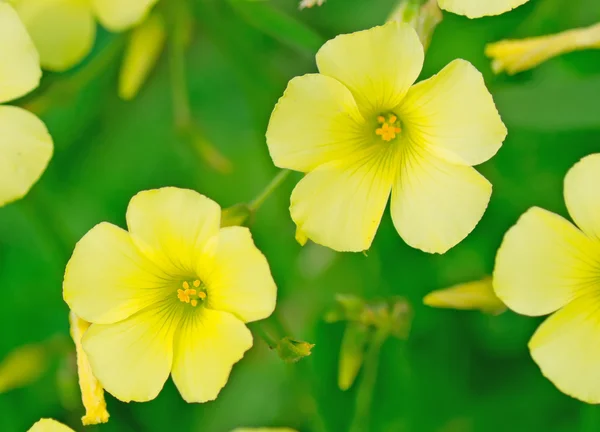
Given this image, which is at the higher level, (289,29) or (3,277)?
(289,29)

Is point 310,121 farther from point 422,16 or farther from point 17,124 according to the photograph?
point 17,124

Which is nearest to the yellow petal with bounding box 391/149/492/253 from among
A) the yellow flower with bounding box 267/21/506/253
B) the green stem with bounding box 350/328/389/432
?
the yellow flower with bounding box 267/21/506/253

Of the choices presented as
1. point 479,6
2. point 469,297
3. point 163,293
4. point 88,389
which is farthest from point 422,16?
point 88,389

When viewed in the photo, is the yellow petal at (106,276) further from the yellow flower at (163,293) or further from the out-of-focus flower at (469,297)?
the out-of-focus flower at (469,297)

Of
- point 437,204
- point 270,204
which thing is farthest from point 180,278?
point 270,204

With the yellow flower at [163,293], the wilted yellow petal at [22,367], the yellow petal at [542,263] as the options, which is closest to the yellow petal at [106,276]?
the yellow flower at [163,293]

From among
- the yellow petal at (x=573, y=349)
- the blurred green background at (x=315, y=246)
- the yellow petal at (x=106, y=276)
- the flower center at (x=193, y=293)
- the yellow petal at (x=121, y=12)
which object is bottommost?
the blurred green background at (x=315, y=246)

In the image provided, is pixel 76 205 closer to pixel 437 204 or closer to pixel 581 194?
pixel 437 204

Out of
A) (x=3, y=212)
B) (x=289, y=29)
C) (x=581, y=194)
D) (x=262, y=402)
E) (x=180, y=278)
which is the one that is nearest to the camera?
(x=581, y=194)

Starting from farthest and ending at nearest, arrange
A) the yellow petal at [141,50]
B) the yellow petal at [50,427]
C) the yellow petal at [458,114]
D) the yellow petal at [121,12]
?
the yellow petal at [141,50], the yellow petal at [121,12], the yellow petal at [50,427], the yellow petal at [458,114]
